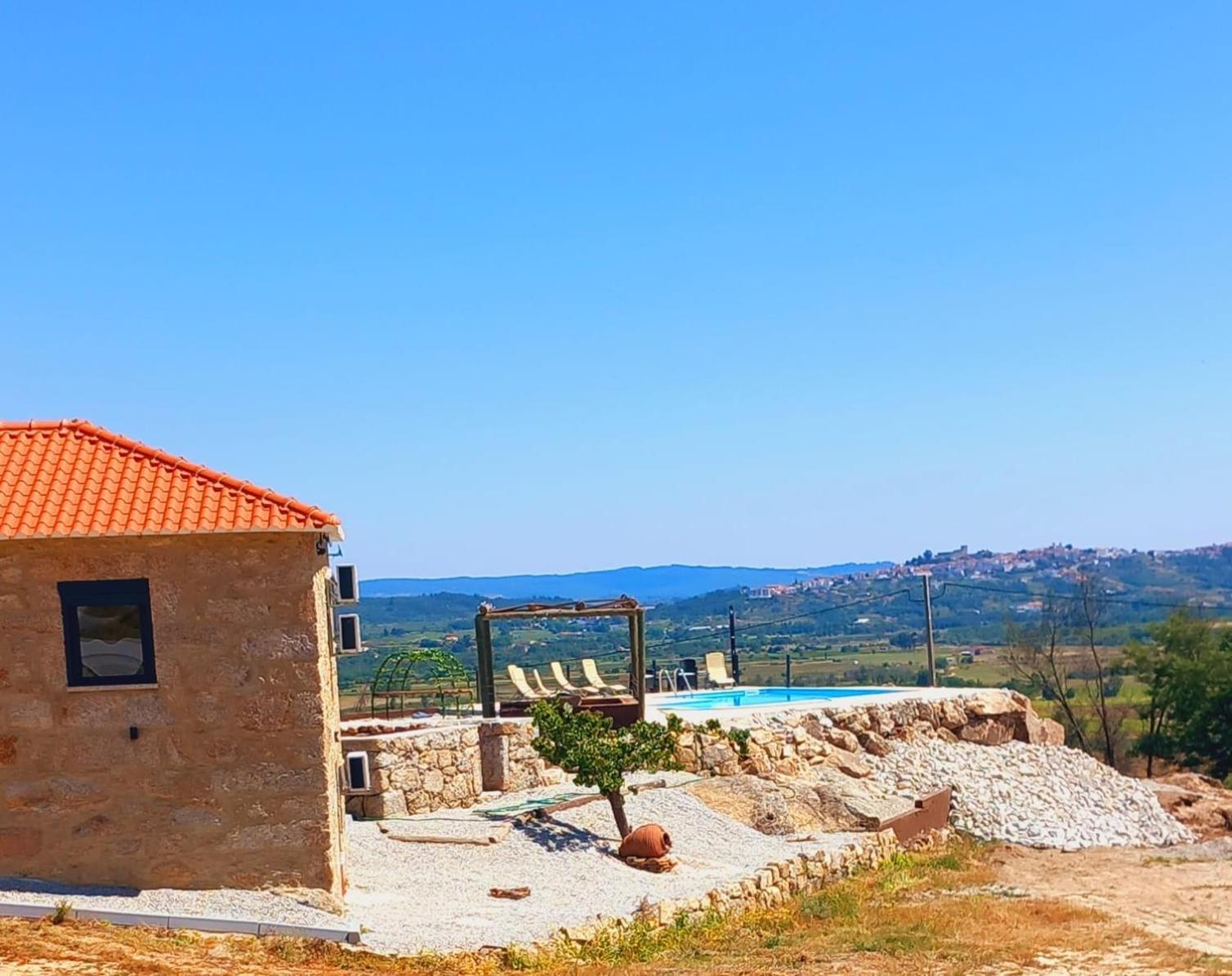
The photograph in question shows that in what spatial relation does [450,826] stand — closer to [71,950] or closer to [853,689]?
[71,950]

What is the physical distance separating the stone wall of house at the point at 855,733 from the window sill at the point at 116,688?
8.91 m

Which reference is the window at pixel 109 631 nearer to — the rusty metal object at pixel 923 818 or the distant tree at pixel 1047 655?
the rusty metal object at pixel 923 818

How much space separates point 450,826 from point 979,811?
9524 millimetres

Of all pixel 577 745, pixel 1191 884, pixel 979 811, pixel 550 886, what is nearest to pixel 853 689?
pixel 979 811

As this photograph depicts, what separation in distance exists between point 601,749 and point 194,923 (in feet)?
20.2

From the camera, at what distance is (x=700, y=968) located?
38.0ft

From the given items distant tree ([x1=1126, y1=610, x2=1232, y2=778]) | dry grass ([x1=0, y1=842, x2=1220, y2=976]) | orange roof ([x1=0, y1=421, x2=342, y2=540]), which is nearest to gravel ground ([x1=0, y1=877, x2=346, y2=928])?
dry grass ([x1=0, y1=842, x2=1220, y2=976])

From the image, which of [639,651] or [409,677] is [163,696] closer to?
[639,651]

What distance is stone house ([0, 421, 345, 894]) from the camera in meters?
12.5

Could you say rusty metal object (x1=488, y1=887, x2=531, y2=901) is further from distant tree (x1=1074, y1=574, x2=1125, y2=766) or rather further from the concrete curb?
distant tree (x1=1074, y1=574, x2=1125, y2=766)

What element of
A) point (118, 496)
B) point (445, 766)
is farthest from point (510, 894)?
point (118, 496)

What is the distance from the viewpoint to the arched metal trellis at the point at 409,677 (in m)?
23.6

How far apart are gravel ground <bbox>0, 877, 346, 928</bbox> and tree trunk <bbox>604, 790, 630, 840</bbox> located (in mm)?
4894

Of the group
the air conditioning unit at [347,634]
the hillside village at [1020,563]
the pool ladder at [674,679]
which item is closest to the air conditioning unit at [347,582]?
the air conditioning unit at [347,634]
